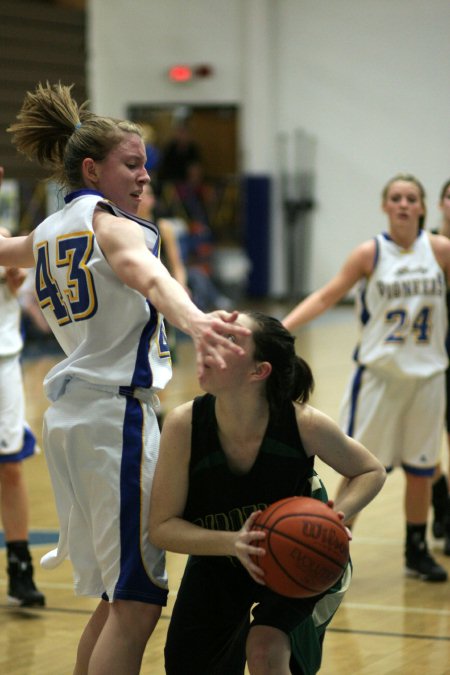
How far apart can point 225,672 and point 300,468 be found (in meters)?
0.66

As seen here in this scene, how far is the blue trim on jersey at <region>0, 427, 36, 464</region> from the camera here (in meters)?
4.89

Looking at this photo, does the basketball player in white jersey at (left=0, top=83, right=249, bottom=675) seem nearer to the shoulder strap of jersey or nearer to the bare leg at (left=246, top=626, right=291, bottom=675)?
the shoulder strap of jersey

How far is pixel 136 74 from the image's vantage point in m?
17.8

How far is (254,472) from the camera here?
3.12 m

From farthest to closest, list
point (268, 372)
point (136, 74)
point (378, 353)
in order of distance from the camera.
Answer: point (136, 74) → point (378, 353) → point (268, 372)

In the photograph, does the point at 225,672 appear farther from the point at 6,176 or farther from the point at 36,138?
the point at 6,176

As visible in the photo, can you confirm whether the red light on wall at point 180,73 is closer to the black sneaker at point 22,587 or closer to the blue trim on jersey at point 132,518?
the black sneaker at point 22,587

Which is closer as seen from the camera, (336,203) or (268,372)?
(268,372)

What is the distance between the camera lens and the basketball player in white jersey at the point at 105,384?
9.82 ft

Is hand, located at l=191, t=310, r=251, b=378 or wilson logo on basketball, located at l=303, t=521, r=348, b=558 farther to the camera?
wilson logo on basketball, located at l=303, t=521, r=348, b=558

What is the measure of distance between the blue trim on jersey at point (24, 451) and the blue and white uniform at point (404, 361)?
1456 millimetres

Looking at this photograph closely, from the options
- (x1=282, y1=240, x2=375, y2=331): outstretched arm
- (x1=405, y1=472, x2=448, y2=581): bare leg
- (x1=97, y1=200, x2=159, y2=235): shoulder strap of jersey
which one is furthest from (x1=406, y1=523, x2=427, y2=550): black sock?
(x1=97, y1=200, x2=159, y2=235): shoulder strap of jersey

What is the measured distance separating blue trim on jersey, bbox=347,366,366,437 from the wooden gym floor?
0.68m

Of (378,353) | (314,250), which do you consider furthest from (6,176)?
(378,353)
